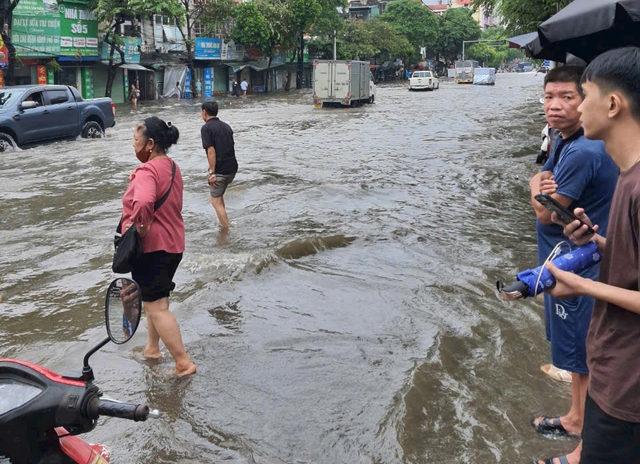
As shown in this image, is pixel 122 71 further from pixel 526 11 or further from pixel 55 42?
pixel 526 11

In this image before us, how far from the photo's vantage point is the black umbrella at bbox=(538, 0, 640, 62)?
565 cm

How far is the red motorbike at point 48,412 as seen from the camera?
6.40ft

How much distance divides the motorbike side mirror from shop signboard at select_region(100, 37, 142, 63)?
3520cm

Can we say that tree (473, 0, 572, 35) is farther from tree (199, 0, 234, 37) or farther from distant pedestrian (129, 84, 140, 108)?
tree (199, 0, 234, 37)

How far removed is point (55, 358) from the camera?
516 cm

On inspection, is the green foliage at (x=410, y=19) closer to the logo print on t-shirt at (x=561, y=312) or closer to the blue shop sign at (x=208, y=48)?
the blue shop sign at (x=208, y=48)

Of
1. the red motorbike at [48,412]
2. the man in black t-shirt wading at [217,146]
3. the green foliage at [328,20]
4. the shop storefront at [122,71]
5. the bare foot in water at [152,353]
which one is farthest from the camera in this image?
the green foliage at [328,20]

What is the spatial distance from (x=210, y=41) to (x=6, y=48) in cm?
2132

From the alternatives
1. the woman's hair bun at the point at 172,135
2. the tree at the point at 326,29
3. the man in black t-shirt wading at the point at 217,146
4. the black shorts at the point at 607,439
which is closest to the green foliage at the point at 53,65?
the man in black t-shirt wading at the point at 217,146

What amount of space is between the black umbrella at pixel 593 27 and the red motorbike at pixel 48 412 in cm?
517

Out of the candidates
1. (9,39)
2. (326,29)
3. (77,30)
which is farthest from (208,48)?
(9,39)

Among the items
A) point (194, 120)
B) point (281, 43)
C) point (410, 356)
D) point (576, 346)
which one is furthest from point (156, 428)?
point (281, 43)

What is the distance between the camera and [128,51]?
122ft

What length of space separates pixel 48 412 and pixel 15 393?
5.0 inches
